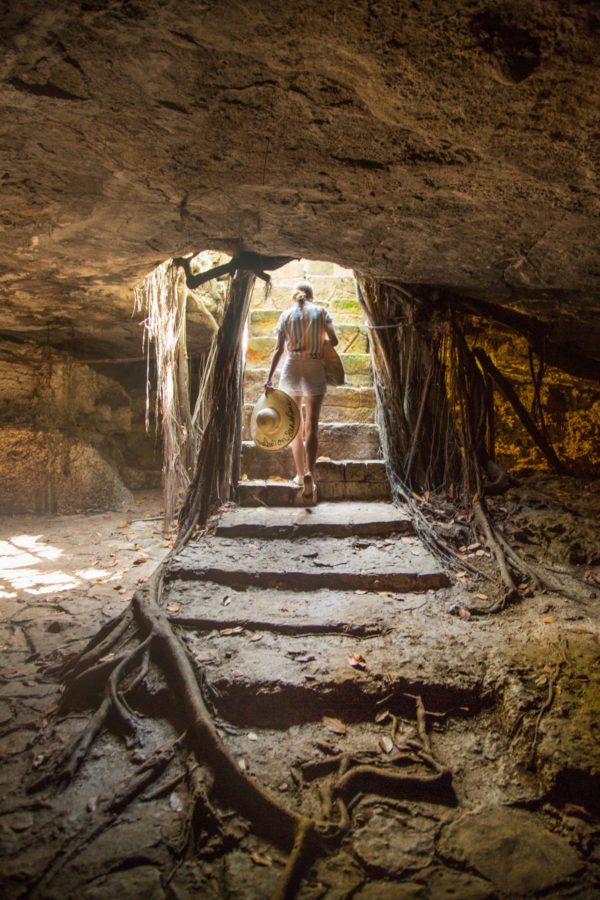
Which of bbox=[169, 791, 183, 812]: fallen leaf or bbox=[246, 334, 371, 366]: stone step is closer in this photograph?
bbox=[169, 791, 183, 812]: fallen leaf

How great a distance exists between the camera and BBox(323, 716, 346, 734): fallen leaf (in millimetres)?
2111

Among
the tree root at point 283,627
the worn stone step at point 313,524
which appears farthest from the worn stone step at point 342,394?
the tree root at point 283,627

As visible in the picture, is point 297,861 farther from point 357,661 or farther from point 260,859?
point 357,661

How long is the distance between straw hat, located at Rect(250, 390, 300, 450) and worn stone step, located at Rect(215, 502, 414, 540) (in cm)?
72

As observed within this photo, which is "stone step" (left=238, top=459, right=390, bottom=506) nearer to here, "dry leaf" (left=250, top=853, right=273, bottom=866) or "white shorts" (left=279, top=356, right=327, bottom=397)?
"white shorts" (left=279, top=356, right=327, bottom=397)

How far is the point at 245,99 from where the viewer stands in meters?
1.47

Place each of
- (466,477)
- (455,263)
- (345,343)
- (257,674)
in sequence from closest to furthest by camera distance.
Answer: (257,674) < (455,263) < (466,477) < (345,343)

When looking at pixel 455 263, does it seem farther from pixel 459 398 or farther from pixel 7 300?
pixel 7 300

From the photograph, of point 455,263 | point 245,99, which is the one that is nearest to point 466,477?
point 455,263

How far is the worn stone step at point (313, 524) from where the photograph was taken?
152 inches

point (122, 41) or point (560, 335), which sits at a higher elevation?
point (122, 41)

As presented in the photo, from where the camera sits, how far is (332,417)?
18.7 feet

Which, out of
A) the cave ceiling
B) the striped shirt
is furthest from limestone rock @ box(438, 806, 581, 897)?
the striped shirt

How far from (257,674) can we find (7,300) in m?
4.01
